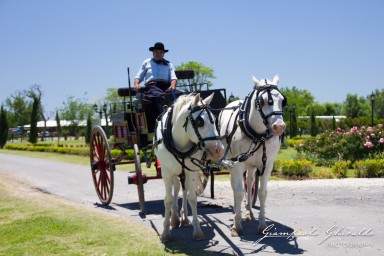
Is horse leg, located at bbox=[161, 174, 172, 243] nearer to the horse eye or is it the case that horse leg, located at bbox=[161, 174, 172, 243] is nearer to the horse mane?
the horse mane

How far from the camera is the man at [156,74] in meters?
7.64

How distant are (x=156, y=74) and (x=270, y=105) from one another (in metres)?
3.03

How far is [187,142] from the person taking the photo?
551cm

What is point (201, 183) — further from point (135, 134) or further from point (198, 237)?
point (198, 237)

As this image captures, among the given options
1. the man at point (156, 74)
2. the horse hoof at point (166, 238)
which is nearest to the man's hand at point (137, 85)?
the man at point (156, 74)

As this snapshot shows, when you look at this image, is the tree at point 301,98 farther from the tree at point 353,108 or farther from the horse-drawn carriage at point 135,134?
the horse-drawn carriage at point 135,134

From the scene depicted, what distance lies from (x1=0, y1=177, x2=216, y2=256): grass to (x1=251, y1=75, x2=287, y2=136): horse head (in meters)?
1.93

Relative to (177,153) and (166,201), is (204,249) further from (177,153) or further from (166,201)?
(177,153)

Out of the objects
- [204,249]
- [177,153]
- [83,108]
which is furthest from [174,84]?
[83,108]

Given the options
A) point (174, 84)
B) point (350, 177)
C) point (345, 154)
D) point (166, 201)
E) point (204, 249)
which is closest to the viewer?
point (204, 249)

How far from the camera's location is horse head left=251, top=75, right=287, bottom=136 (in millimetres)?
5223

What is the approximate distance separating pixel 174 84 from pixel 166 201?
2.48m


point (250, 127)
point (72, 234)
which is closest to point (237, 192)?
point (250, 127)

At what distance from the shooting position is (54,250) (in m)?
5.40
